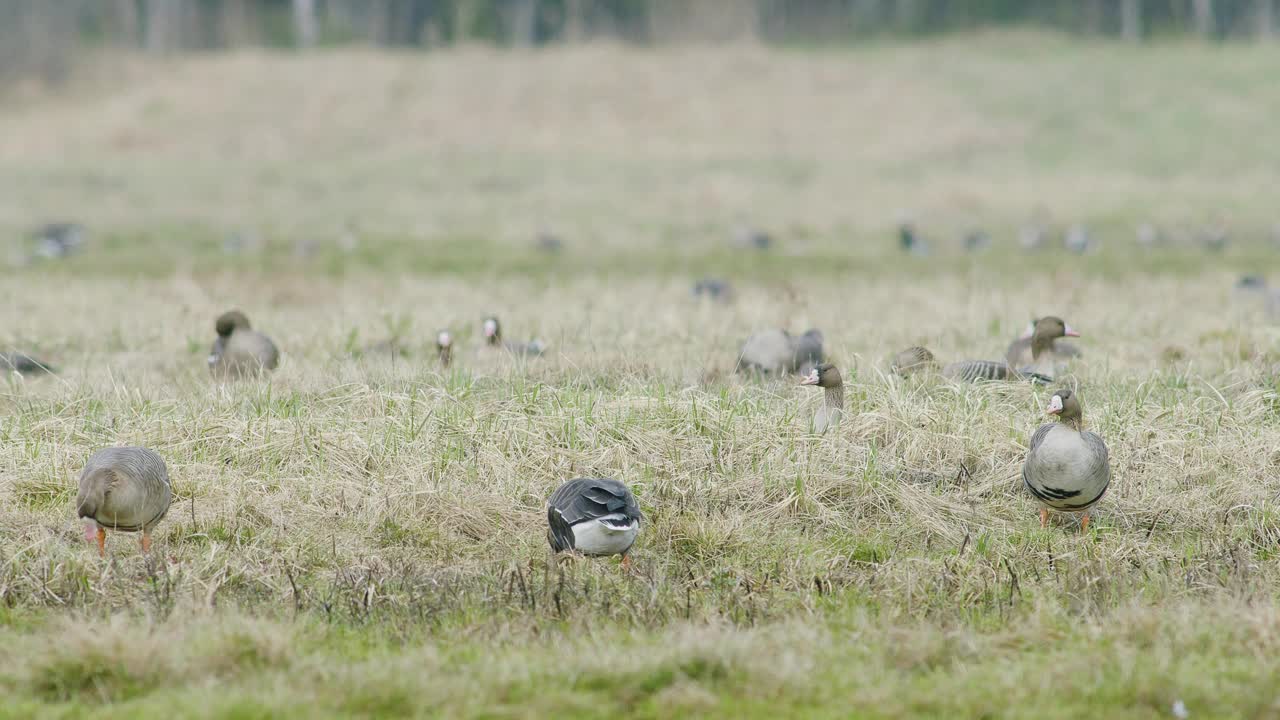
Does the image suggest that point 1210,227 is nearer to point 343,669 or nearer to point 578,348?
point 578,348

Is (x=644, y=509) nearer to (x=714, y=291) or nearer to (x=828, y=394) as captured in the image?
(x=828, y=394)

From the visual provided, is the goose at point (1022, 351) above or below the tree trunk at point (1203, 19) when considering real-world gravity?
below

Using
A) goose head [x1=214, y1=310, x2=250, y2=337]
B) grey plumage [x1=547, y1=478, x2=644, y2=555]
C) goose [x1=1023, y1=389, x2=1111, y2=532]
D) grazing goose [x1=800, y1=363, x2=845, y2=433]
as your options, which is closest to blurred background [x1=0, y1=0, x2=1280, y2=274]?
goose head [x1=214, y1=310, x2=250, y2=337]

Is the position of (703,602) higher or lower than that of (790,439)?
lower

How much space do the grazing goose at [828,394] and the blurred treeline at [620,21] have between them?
63.0 m

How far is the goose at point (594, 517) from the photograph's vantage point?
6715 mm

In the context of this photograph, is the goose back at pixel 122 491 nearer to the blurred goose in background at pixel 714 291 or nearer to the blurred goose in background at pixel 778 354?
the blurred goose in background at pixel 778 354

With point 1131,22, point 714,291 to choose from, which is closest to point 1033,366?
point 714,291

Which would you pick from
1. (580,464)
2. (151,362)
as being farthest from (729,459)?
(151,362)

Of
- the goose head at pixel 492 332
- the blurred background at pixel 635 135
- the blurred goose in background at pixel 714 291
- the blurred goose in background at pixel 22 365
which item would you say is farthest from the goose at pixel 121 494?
the blurred background at pixel 635 135

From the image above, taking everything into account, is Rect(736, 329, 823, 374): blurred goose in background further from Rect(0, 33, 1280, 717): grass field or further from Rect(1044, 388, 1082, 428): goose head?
Rect(1044, 388, 1082, 428): goose head

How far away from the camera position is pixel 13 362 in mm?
11312

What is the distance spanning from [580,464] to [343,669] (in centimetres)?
298

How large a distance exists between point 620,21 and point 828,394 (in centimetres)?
7283
